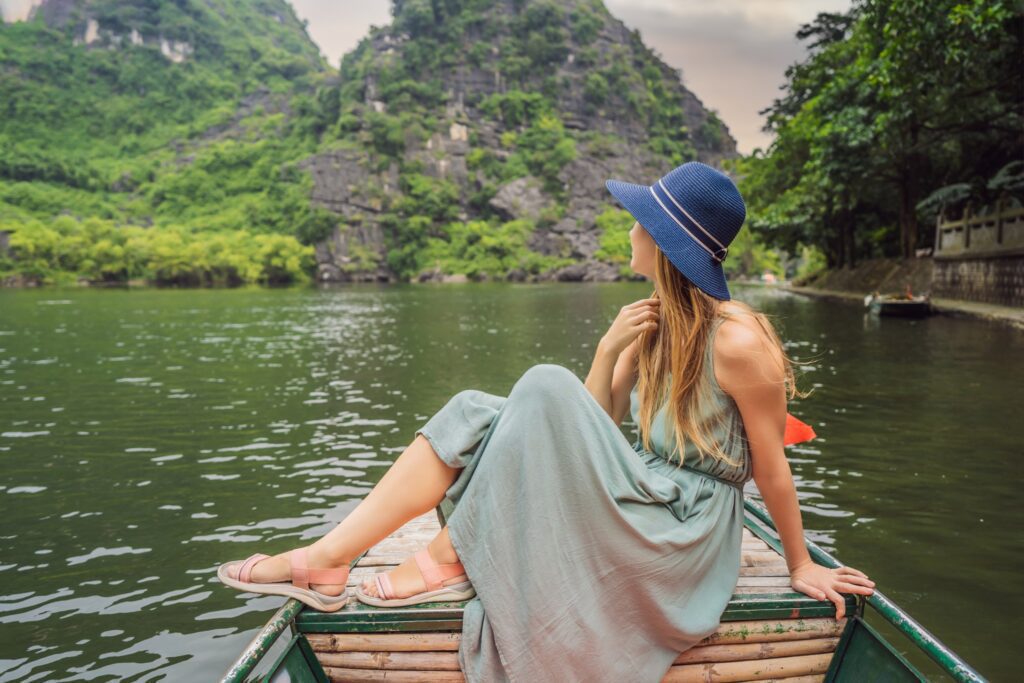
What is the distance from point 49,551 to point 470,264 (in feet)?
281

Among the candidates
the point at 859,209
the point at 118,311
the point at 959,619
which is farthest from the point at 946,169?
the point at 118,311

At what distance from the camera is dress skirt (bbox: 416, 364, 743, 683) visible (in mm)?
1968

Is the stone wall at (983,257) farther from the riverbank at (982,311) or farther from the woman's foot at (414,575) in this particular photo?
the woman's foot at (414,575)

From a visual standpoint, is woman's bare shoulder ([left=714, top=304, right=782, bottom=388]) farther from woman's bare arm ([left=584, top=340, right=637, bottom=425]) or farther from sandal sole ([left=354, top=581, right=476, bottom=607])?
sandal sole ([left=354, top=581, right=476, bottom=607])

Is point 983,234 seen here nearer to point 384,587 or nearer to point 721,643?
point 721,643

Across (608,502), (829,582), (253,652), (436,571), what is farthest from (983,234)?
(253,652)

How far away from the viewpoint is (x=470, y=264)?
294 feet

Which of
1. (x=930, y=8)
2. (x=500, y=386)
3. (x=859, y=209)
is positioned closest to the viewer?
(x=500, y=386)

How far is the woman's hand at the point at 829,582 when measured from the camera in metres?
2.17

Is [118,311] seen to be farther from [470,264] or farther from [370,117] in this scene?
[370,117]

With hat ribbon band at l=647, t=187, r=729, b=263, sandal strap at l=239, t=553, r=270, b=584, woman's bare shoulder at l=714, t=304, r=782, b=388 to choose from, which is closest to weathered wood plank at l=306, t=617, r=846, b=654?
sandal strap at l=239, t=553, r=270, b=584

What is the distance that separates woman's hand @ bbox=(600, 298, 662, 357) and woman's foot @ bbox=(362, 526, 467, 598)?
88 cm

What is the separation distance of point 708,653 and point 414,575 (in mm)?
949

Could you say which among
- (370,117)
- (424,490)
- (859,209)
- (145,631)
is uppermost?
(370,117)
